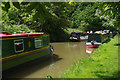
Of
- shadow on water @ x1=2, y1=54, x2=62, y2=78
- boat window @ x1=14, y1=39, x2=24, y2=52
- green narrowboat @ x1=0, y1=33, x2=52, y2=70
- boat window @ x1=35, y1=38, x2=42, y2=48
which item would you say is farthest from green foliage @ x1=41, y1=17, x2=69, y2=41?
boat window @ x1=14, y1=39, x2=24, y2=52

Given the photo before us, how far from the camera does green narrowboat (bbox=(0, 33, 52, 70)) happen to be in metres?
6.10

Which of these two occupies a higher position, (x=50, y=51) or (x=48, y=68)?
(x=50, y=51)

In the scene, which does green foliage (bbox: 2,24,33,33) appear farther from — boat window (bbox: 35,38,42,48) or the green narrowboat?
the green narrowboat

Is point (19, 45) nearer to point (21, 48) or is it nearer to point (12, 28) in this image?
point (21, 48)

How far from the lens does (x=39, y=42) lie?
8.80 meters

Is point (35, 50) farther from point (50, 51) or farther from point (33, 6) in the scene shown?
point (33, 6)

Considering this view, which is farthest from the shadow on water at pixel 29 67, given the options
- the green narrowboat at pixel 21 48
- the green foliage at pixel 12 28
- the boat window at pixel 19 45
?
the green foliage at pixel 12 28

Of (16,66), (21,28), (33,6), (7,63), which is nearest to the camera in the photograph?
(33,6)

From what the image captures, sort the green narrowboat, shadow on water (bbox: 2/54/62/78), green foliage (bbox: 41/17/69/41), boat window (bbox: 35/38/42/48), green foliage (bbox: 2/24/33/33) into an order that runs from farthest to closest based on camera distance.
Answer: green foliage (bbox: 41/17/69/41) < green foliage (bbox: 2/24/33/33) < boat window (bbox: 35/38/42/48) < shadow on water (bbox: 2/54/62/78) < the green narrowboat

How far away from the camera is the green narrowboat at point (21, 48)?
610cm

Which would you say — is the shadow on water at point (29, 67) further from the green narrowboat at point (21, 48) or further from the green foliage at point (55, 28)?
the green foliage at point (55, 28)

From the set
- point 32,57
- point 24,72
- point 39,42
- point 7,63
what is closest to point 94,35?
point 39,42

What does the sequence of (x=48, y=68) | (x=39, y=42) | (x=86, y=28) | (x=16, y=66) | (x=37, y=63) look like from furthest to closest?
1. (x=86, y=28)
2. (x=39, y=42)
3. (x=37, y=63)
4. (x=48, y=68)
5. (x=16, y=66)

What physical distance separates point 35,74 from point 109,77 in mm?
3907
